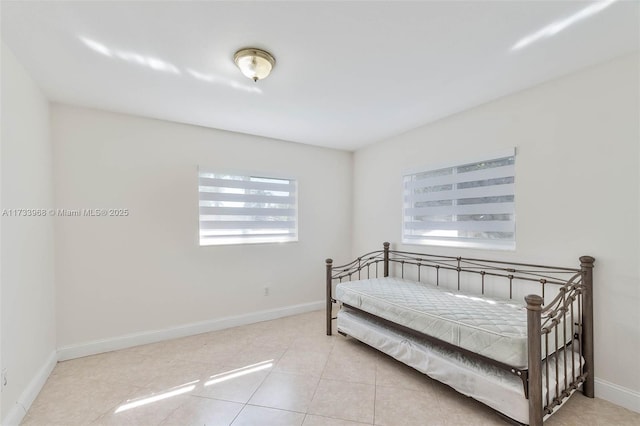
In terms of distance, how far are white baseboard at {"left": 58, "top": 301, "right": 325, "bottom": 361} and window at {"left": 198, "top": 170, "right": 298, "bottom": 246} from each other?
94 cm

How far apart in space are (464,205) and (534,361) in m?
1.61

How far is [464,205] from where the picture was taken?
2.87m

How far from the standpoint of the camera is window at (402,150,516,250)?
255cm

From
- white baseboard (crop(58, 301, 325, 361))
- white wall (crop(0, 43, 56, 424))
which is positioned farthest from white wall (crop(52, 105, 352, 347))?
white wall (crop(0, 43, 56, 424))

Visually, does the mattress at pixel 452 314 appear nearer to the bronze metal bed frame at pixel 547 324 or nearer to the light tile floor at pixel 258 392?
the bronze metal bed frame at pixel 547 324

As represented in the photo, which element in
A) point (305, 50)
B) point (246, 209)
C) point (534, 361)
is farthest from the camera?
point (246, 209)

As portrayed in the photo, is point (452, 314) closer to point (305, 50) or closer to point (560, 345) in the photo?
point (560, 345)

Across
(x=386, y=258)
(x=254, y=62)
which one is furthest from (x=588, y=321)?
(x=254, y=62)

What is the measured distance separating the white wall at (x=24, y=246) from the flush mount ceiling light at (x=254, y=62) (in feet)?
4.72

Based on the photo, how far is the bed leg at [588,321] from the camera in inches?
78.0

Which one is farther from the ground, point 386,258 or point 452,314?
point 386,258

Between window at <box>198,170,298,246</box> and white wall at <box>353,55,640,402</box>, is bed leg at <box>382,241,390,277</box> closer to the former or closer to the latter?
white wall at <box>353,55,640,402</box>

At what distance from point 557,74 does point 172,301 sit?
416cm

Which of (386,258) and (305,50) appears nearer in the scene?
(305,50)
